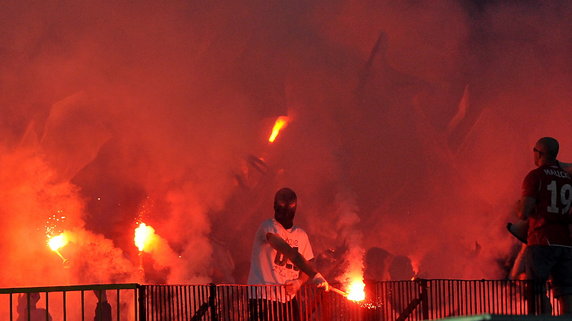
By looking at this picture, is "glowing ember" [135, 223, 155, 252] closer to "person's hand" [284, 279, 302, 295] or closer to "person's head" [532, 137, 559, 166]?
"person's hand" [284, 279, 302, 295]

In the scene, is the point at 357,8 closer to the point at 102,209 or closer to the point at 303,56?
the point at 303,56

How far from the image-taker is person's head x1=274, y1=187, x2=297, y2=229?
9711mm

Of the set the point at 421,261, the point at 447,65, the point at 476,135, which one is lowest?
the point at 421,261

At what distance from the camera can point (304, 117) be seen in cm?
1952

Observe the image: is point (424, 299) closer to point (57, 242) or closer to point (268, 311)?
point (268, 311)

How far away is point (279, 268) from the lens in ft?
31.1

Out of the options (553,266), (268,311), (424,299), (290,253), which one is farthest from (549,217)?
(268,311)

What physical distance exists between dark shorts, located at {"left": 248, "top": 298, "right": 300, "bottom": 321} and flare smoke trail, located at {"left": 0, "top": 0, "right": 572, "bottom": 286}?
9560 mm

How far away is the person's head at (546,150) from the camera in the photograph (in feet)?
29.2

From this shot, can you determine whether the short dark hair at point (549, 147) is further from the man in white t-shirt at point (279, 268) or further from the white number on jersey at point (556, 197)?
the man in white t-shirt at point (279, 268)

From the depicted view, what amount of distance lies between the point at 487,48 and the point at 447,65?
83 cm

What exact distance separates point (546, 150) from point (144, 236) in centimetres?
1163

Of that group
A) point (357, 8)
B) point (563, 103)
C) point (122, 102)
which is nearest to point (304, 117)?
point (357, 8)

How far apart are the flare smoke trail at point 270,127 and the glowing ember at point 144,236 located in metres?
0.21
